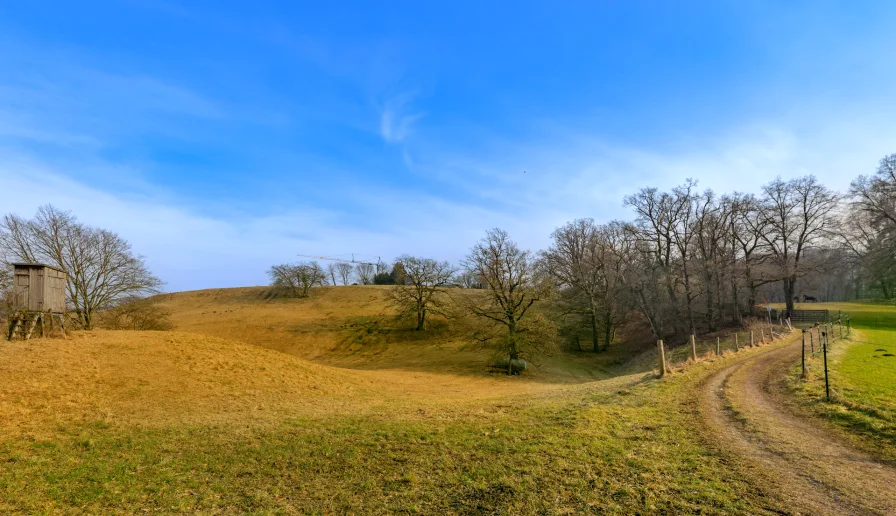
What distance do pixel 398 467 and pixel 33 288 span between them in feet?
70.4

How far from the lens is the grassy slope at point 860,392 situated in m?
8.76

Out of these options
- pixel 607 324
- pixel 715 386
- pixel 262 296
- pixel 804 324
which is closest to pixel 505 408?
→ pixel 715 386

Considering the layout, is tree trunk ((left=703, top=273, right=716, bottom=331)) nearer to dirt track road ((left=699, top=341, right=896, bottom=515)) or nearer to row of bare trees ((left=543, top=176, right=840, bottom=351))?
row of bare trees ((left=543, top=176, right=840, bottom=351))

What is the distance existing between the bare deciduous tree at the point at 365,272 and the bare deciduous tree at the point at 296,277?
2808cm

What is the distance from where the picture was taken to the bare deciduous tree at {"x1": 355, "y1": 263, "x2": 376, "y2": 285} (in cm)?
9888

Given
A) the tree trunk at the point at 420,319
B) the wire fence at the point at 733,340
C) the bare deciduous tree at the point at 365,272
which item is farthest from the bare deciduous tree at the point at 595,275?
the bare deciduous tree at the point at 365,272

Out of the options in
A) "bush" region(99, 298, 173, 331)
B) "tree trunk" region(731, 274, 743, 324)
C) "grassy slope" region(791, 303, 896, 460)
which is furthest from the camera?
"tree trunk" region(731, 274, 743, 324)

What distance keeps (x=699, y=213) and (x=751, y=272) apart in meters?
7.56

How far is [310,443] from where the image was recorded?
9.59 m

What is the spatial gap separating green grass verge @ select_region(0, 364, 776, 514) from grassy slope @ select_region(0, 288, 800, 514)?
41 mm

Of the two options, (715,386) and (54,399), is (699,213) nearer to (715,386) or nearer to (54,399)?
(715,386)

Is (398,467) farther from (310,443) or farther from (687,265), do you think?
(687,265)

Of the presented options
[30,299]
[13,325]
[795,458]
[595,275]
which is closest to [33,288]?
[30,299]

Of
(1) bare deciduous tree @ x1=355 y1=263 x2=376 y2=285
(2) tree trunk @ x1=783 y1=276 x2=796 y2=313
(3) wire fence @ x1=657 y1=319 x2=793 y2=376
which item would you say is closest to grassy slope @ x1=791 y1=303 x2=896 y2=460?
(3) wire fence @ x1=657 y1=319 x2=793 y2=376
